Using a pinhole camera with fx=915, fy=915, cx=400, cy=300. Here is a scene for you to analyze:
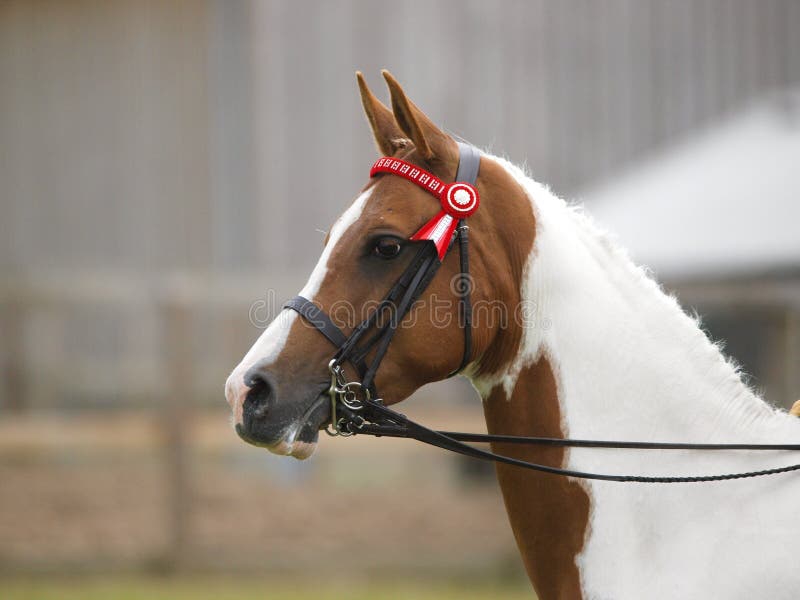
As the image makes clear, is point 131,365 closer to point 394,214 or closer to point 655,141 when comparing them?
point 655,141

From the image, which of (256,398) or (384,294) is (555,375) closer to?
(384,294)

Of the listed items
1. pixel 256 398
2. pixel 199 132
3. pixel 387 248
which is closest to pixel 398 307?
pixel 387 248

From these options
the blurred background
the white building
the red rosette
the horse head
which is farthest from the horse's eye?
the blurred background

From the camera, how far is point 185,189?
11.0 m

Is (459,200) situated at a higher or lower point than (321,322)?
higher

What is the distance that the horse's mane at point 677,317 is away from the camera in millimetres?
2924

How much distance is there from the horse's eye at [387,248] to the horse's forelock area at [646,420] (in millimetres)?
437

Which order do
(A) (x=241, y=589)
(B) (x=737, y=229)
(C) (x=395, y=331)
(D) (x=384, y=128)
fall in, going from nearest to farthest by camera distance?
(C) (x=395, y=331)
(D) (x=384, y=128)
(A) (x=241, y=589)
(B) (x=737, y=229)

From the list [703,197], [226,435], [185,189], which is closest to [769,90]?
Answer: [703,197]

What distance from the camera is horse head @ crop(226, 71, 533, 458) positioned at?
9.17 ft

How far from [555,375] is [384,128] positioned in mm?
1015

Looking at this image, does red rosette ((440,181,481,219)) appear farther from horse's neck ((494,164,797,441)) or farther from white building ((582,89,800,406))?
white building ((582,89,800,406))

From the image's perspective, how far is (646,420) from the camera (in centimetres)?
288

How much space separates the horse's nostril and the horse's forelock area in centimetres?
75
